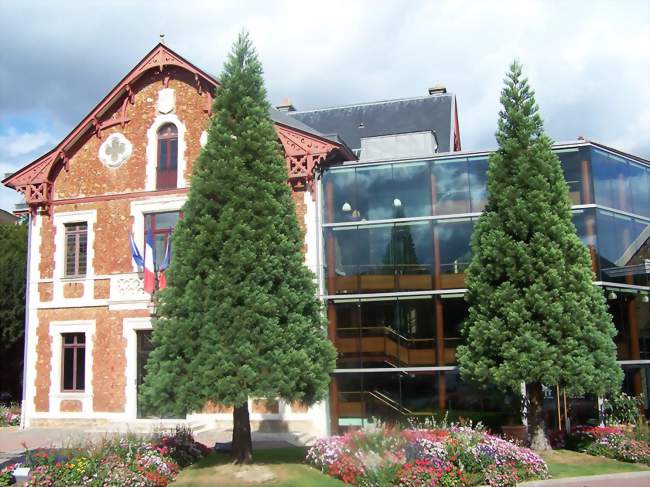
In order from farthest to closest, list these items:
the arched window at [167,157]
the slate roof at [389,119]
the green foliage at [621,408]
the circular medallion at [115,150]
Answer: the slate roof at [389,119] < the circular medallion at [115,150] < the arched window at [167,157] < the green foliage at [621,408]

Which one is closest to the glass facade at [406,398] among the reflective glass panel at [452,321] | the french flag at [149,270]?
the reflective glass panel at [452,321]

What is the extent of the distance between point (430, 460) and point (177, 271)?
604 centimetres

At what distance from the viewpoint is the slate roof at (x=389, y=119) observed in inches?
1075

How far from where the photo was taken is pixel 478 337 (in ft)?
54.0

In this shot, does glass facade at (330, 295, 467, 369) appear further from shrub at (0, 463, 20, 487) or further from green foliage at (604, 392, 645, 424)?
shrub at (0, 463, 20, 487)

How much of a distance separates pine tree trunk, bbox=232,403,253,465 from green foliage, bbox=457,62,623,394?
5499mm

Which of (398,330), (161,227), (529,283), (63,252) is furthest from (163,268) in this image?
(529,283)

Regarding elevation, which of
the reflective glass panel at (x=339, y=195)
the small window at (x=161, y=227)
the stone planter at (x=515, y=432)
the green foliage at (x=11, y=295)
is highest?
the reflective glass panel at (x=339, y=195)

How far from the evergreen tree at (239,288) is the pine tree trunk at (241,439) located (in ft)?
0.06

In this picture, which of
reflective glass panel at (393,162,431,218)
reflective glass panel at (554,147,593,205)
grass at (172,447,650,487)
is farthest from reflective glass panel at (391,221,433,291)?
grass at (172,447,650,487)

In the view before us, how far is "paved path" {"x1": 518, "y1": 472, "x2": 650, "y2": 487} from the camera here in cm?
1352

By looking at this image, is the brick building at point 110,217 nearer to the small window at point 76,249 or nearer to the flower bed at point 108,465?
the small window at point 76,249

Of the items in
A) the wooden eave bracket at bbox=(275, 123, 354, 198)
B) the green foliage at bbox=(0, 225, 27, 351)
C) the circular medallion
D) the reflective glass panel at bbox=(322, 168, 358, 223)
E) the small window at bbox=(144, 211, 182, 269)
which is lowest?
the green foliage at bbox=(0, 225, 27, 351)

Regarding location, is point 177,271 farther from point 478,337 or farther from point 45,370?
point 45,370
